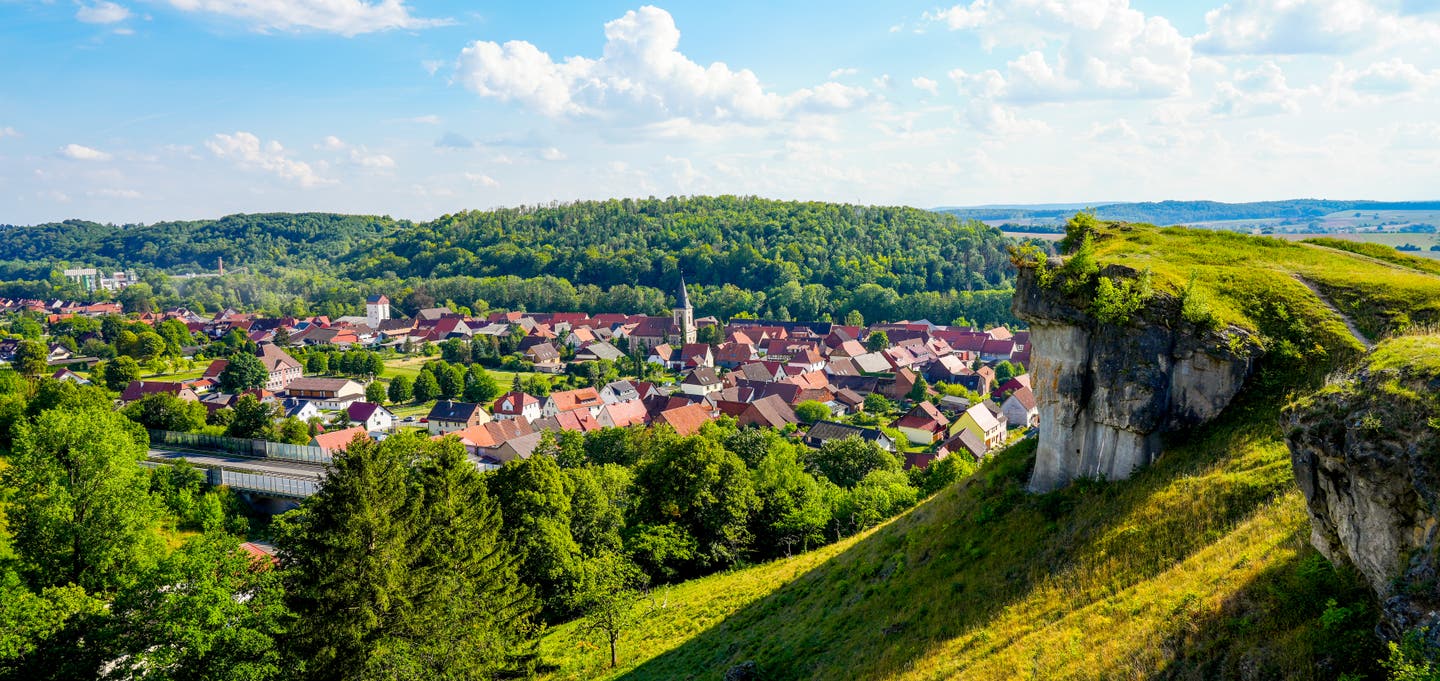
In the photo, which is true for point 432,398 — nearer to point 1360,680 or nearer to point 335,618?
point 335,618

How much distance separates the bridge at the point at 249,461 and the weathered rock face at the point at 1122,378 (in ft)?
121

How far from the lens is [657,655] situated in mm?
23656

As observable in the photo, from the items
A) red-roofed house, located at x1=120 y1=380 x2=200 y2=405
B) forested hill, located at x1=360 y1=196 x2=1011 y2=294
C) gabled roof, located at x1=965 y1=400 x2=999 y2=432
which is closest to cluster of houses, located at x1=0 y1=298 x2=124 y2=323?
forested hill, located at x1=360 y1=196 x2=1011 y2=294

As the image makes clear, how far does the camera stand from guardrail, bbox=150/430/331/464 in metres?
51.2

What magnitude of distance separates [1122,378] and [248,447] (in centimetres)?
5251

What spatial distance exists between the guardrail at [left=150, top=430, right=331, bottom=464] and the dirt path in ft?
162

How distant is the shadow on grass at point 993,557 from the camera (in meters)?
14.6

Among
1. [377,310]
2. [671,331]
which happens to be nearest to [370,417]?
[671,331]

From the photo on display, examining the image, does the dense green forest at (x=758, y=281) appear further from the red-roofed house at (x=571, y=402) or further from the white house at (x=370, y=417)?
the white house at (x=370, y=417)

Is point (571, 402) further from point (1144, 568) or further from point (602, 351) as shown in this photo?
point (1144, 568)

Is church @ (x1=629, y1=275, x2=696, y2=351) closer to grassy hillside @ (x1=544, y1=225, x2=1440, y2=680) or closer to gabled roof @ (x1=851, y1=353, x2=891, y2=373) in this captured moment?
gabled roof @ (x1=851, y1=353, x2=891, y2=373)

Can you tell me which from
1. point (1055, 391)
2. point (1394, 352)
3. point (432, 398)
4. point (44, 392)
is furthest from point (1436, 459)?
point (432, 398)

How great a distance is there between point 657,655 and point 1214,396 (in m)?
15.9

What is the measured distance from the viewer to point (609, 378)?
96.3 meters
